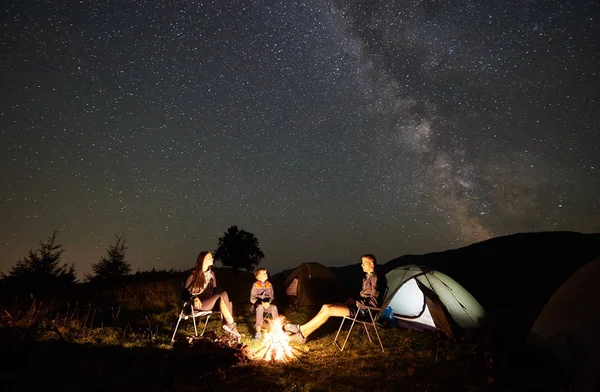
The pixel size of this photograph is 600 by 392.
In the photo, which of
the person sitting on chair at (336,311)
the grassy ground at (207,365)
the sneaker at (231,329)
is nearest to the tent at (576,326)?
the grassy ground at (207,365)

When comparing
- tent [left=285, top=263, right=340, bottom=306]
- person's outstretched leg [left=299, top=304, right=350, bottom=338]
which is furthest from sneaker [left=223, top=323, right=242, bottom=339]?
tent [left=285, top=263, right=340, bottom=306]

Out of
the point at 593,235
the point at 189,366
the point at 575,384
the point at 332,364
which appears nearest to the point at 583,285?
the point at 575,384

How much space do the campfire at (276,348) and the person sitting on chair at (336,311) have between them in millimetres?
440

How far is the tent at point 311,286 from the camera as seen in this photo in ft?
39.2

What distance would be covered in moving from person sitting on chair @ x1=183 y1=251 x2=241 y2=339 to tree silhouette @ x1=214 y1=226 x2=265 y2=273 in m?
26.1

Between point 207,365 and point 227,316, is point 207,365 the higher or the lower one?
the lower one

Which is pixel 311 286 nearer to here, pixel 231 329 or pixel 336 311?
pixel 336 311

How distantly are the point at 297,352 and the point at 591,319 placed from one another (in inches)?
183

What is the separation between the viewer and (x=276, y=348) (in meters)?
5.45

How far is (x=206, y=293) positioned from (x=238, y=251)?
1046 inches

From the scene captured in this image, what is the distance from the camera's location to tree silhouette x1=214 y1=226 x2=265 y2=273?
3191 centimetres

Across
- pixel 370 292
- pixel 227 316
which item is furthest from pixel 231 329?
pixel 370 292

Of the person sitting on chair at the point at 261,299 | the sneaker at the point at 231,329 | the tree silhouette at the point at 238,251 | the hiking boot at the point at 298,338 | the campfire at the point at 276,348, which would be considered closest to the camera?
the campfire at the point at 276,348

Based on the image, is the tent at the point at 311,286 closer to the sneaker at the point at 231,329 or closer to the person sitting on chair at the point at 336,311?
the person sitting on chair at the point at 336,311
